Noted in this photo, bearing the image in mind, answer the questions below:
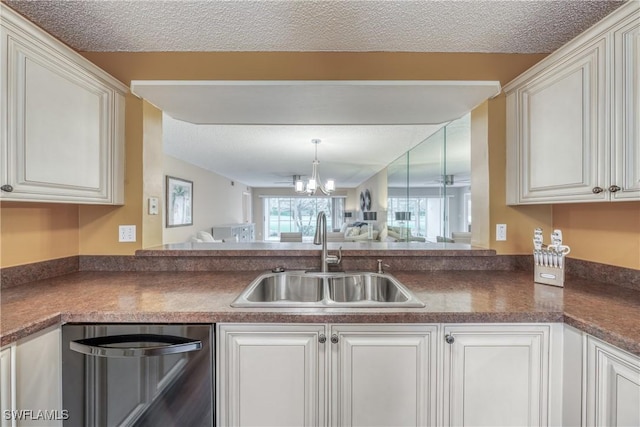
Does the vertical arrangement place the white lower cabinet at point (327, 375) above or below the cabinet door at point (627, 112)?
below

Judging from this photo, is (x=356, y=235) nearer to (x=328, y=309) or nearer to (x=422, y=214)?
(x=422, y=214)

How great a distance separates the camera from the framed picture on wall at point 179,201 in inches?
178

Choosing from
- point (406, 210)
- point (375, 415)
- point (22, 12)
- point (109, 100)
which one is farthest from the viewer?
point (406, 210)

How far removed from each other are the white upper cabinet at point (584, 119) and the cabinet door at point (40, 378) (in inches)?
87.8

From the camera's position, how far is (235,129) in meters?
3.23

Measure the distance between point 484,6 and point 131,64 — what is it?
6.38ft

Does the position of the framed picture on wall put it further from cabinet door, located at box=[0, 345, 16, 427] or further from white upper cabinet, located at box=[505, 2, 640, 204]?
white upper cabinet, located at box=[505, 2, 640, 204]

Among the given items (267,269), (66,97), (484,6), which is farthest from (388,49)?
(66,97)

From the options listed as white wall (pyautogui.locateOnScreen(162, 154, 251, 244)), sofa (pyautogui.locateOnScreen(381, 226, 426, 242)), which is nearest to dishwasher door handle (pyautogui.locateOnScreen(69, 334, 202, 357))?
white wall (pyautogui.locateOnScreen(162, 154, 251, 244))

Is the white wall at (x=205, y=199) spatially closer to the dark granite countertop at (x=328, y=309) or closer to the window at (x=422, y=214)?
the dark granite countertop at (x=328, y=309)

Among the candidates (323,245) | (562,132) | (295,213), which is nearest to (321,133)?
(323,245)

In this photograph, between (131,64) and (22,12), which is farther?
(131,64)

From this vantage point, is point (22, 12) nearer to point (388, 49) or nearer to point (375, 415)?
point (388, 49)

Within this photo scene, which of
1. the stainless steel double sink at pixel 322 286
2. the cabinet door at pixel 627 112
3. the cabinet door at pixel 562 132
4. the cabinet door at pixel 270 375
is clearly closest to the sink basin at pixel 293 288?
the stainless steel double sink at pixel 322 286
